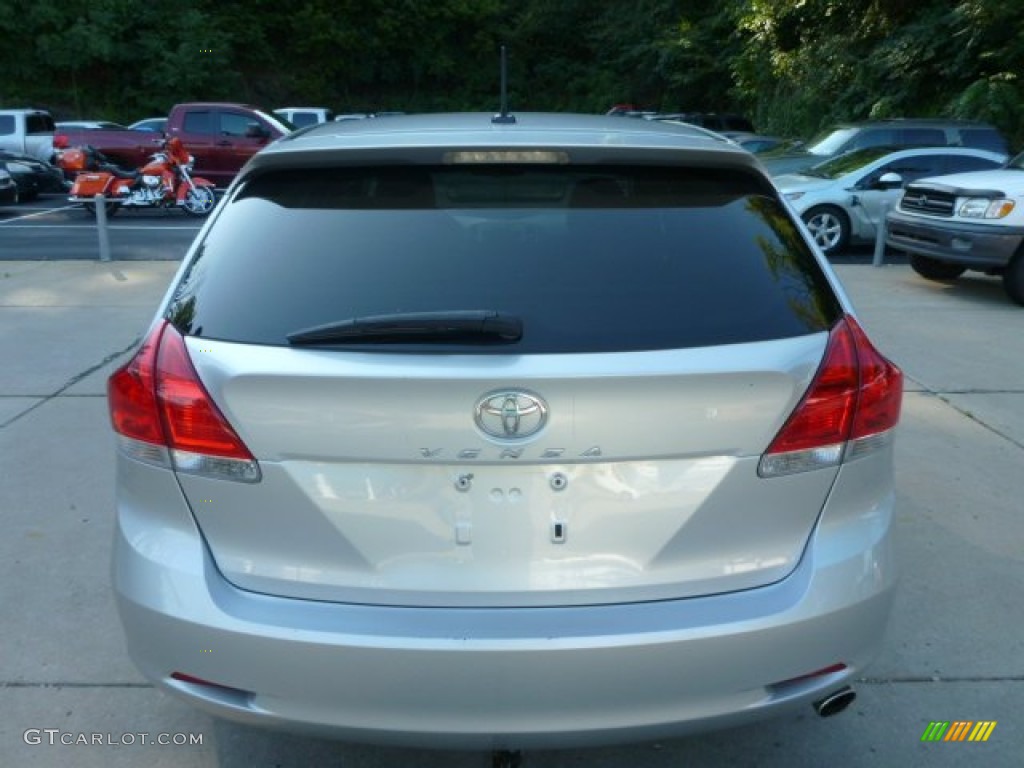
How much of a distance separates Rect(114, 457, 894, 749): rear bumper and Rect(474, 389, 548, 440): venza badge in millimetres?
394

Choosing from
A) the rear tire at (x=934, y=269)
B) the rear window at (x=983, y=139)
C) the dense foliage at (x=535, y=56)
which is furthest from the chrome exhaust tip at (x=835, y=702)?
the dense foliage at (x=535, y=56)

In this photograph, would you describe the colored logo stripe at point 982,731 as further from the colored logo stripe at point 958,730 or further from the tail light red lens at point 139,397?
the tail light red lens at point 139,397

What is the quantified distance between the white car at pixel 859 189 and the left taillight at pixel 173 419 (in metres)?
11.4

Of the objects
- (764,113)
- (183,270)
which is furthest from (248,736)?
(764,113)

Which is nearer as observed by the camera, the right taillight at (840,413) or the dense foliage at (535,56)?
the right taillight at (840,413)

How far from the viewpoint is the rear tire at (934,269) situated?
412 inches

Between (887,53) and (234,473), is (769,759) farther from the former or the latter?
(887,53)

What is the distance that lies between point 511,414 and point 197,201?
620 inches

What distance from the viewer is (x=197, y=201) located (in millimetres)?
16609

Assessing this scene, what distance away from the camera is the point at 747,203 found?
258 centimetres

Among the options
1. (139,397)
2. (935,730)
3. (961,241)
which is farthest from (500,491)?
(961,241)

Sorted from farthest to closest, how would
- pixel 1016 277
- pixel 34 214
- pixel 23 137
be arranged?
pixel 23 137
pixel 34 214
pixel 1016 277

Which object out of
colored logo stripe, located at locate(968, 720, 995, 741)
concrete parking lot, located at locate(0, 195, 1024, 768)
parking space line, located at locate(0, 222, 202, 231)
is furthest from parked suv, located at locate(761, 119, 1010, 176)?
colored logo stripe, located at locate(968, 720, 995, 741)

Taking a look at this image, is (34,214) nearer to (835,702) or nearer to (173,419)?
(173,419)
